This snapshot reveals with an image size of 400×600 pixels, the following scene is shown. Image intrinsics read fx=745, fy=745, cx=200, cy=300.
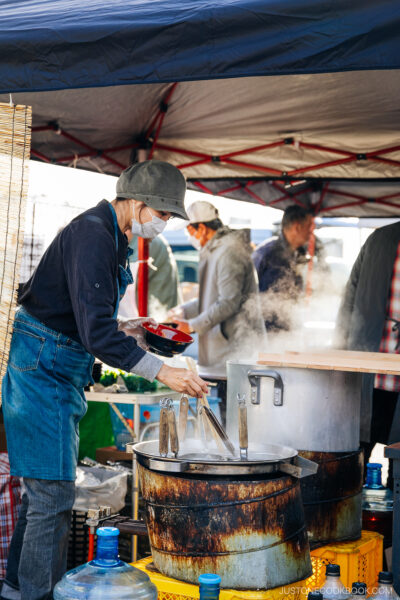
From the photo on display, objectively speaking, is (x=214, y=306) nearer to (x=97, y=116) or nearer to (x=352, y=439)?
(x=97, y=116)

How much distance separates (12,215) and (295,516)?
4.86 ft

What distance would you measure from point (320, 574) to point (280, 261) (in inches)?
153

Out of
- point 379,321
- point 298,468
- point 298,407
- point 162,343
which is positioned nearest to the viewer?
point 298,468

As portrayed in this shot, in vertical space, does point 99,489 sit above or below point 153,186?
below

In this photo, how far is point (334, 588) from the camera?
2502mm

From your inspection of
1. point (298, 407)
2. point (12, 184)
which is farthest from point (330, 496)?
point (12, 184)

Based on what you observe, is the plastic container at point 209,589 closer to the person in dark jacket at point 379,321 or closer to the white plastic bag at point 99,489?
the white plastic bag at point 99,489

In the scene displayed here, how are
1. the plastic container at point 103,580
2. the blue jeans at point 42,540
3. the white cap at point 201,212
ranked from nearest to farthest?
the plastic container at point 103,580, the blue jeans at point 42,540, the white cap at point 201,212

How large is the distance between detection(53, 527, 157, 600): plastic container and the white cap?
12.5 feet

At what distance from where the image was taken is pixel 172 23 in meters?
2.48

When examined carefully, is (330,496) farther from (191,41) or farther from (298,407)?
(191,41)

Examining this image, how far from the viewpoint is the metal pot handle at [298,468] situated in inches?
92.9

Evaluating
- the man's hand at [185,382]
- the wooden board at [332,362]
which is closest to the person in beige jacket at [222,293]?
the wooden board at [332,362]

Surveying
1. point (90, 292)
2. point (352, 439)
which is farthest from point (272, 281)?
point (90, 292)
